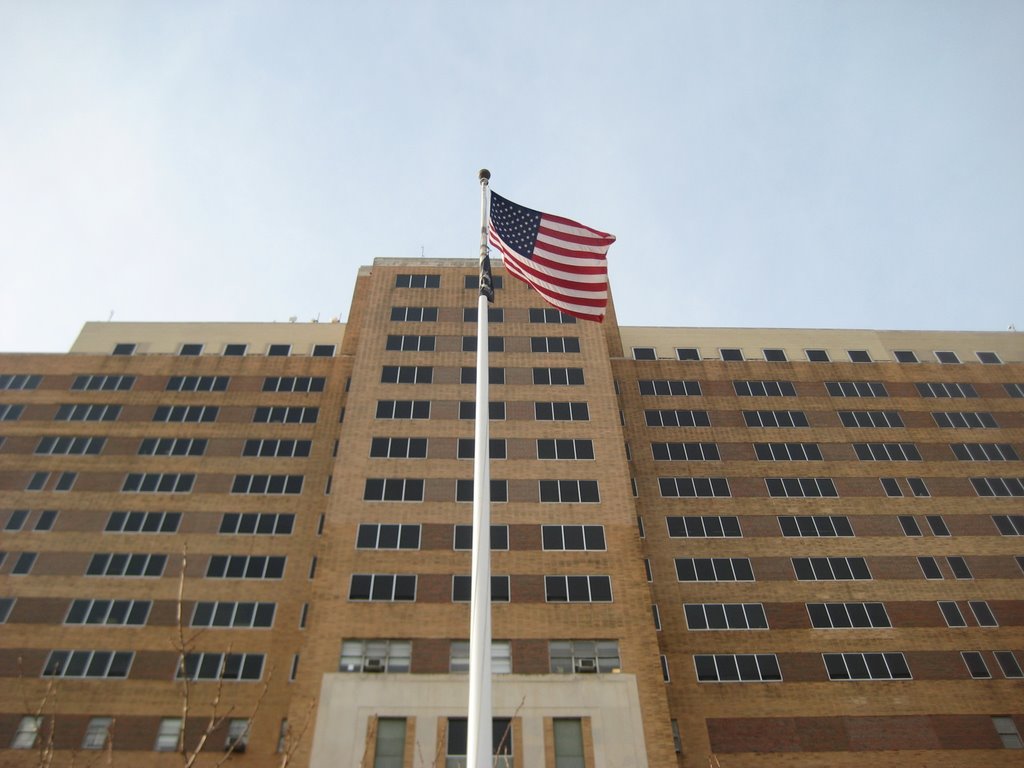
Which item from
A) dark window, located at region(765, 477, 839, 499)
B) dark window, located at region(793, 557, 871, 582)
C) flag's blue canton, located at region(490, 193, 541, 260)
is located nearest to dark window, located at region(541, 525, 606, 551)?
dark window, located at region(793, 557, 871, 582)

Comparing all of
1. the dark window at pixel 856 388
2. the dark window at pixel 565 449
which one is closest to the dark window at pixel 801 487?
the dark window at pixel 856 388

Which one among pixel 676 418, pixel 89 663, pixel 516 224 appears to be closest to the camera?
pixel 516 224

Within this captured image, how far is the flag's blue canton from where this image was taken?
66.0 feet

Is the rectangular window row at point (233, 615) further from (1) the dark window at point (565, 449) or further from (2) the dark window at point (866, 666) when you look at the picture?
(2) the dark window at point (866, 666)

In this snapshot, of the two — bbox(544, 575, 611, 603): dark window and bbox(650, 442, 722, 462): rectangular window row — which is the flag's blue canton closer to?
bbox(544, 575, 611, 603): dark window

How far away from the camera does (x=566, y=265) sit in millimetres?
20641

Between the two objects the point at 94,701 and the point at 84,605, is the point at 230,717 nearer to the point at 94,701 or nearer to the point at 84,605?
the point at 94,701

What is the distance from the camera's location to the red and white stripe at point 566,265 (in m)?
20.0

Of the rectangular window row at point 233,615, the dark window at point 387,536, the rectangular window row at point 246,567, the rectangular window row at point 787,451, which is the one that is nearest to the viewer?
the dark window at point 387,536

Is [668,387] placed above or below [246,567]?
above

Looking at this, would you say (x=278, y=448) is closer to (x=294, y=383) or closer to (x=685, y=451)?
(x=294, y=383)

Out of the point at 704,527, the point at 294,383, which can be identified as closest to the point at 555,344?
the point at 704,527

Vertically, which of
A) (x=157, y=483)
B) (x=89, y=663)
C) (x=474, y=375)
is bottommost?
(x=89, y=663)

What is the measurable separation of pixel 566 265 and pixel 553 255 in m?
0.52
